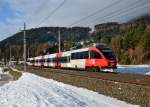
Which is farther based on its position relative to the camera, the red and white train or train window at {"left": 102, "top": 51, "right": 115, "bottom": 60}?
train window at {"left": 102, "top": 51, "right": 115, "bottom": 60}

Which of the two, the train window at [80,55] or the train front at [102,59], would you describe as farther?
the train window at [80,55]

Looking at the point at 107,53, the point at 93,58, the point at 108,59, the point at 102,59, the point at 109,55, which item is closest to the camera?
the point at 108,59

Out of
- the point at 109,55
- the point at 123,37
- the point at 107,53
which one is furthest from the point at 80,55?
the point at 123,37

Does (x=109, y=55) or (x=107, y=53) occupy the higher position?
(x=107, y=53)

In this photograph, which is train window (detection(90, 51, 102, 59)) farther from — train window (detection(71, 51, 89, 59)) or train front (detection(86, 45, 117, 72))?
train window (detection(71, 51, 89, 59))

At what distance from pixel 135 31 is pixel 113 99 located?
290 feet

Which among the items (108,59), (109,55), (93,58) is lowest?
(108,59)

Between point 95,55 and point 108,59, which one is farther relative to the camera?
point 95,55

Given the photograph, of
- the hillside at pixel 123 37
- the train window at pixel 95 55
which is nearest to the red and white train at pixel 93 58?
the train window at pixel 95 55

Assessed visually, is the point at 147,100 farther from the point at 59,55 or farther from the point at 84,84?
Answer: the point at 59,55

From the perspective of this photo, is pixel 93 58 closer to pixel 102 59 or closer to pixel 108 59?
pixel 102 59

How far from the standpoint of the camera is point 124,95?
18.1 meters

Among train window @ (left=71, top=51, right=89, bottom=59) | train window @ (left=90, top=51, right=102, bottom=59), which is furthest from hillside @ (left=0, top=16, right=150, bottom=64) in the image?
train window @ (left=90, top=51, right=102, bottom=59)

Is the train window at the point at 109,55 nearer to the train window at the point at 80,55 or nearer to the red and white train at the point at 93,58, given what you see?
the red and white train at the point at 93,58
